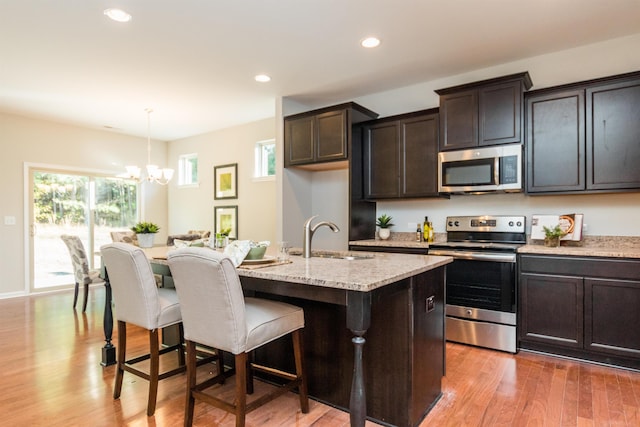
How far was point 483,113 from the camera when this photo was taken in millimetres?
3395

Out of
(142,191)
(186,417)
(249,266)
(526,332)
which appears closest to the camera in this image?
(186,417)

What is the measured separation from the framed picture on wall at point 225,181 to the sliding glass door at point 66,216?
1.77 metres

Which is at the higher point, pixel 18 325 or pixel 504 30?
pixel 504 30

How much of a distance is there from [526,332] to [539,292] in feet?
1.18

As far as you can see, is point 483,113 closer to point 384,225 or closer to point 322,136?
point 384,225

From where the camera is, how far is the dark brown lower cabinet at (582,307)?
272 centimetres

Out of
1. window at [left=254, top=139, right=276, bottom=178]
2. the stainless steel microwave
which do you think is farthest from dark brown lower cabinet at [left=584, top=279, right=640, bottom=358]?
window at [left=254, top=139, right=276, bottom=178]

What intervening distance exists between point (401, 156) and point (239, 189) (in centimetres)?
312

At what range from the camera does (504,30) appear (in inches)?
118

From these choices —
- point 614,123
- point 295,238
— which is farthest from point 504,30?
point 295,238

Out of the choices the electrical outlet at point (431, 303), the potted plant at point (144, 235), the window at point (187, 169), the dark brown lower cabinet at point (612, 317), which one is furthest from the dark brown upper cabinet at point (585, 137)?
the window at point (187, 169)

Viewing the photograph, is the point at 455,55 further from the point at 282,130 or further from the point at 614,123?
the point at 282,130

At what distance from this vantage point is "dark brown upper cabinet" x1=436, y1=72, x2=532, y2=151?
128 inches

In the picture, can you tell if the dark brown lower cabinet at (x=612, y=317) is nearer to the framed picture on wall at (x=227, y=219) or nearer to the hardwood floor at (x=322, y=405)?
the hardwood floor at (x=322, y=405)
